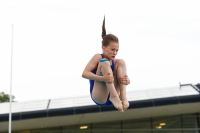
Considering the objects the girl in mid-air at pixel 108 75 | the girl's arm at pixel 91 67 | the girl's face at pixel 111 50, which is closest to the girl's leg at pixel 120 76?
the girl in mid-air at pixel 108 75

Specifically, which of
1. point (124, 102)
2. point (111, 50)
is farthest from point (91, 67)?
point (124, 102)

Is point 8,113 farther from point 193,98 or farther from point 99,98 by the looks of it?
point 99,98

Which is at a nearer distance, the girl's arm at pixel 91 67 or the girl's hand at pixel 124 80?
the girl's arm at pixel 91 67

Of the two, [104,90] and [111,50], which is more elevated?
[111,50]

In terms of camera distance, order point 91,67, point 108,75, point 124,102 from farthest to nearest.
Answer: point 124,102 < point 91,67 < point 108,75

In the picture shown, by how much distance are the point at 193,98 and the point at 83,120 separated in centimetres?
491

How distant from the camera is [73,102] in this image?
21297 mm

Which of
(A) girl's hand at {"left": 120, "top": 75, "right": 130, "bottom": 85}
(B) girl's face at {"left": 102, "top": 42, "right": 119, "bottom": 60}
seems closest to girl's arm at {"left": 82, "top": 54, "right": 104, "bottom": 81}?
(B) girl's face at {"left": 102, "top": 42, "right": 119, "bottom": 60}

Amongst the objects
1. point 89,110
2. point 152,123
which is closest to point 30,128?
point 89,110

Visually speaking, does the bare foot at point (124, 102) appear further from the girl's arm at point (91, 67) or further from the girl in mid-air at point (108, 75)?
the girl's arm at point (91, 67)

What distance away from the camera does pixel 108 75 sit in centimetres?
662

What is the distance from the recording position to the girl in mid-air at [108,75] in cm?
670

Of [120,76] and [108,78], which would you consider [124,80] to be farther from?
[108,78]

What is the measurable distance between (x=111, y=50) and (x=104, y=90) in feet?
1.90
